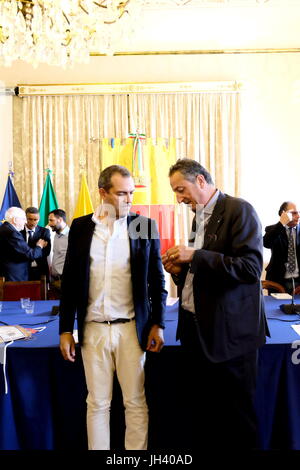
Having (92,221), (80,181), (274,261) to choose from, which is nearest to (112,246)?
(92,221)

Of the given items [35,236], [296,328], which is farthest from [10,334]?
[35,236]

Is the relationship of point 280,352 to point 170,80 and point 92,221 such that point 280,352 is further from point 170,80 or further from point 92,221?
point 170,80

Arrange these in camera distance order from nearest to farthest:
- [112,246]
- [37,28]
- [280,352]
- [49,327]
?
1. [112,246]
2. [280,352]
3. [49,327]
4. [37,28]

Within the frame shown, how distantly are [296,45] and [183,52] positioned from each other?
1698mm

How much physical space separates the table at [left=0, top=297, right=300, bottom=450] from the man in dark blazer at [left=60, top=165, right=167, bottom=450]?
0.19m

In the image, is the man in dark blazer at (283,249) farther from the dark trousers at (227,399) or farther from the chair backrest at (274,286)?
the dark trousers at (227,399)

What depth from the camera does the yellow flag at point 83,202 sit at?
234 inches

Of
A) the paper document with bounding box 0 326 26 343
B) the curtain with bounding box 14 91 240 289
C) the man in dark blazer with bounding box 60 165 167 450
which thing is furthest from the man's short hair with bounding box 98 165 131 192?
the curtain with bounding box 14 91 240 289

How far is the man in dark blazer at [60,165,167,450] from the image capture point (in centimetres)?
193

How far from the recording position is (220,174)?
6.18 metres

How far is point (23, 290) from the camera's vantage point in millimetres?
3465

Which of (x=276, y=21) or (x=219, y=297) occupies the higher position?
(x=276, y=21)

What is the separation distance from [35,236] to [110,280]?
12.1ft

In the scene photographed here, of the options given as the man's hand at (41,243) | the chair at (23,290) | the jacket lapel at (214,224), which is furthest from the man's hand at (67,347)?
the man's hand at (41,243)
